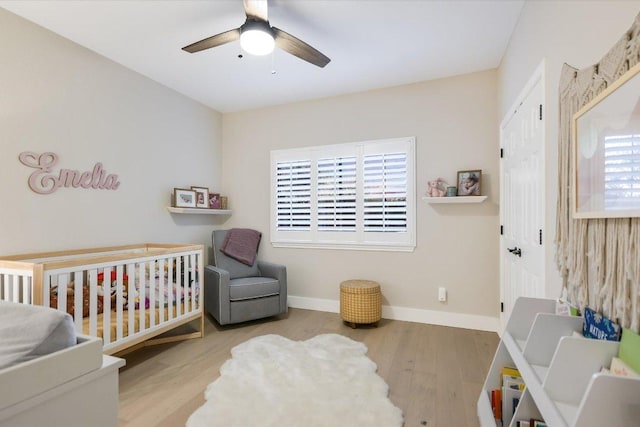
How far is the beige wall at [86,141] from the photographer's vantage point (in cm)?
218

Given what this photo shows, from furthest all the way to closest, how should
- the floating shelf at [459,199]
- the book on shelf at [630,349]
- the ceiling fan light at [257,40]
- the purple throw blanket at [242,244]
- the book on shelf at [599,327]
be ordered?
the purple throw blanket at [242,244], the floating shelf at [459,199], the ceiling fan light at [257,40], the book on shelf at [599,327], the book on shelf at [630,349]

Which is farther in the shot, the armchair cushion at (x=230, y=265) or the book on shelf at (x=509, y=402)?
the armchair cushion at (x=230, y=265)

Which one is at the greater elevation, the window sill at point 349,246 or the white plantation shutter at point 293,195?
the white plantation shutter at point 293,195

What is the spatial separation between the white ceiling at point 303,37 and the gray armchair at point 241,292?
6.63 ft

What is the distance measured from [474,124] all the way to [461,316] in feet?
6.34

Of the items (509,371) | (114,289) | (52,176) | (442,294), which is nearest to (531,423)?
(509,371)

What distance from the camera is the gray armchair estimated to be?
3051 mm

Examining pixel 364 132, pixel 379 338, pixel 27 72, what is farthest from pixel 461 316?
pixel 27 72

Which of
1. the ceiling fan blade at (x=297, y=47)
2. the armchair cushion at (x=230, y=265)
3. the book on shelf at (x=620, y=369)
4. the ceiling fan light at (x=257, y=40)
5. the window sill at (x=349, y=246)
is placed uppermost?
the ceiling fan blade at (x=297, y=47)

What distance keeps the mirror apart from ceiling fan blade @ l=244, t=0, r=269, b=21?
1.72 metres

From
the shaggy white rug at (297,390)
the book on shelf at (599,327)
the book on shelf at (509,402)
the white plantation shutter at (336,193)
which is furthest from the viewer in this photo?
the white plantation shutter at (336,193)

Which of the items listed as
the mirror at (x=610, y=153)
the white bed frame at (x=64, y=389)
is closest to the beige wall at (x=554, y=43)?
the mirror at (x=610, y=153)

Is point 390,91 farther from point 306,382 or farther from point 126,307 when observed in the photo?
point 126,307

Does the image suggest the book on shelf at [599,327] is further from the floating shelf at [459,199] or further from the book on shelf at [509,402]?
the floating shelf at [459,199]
